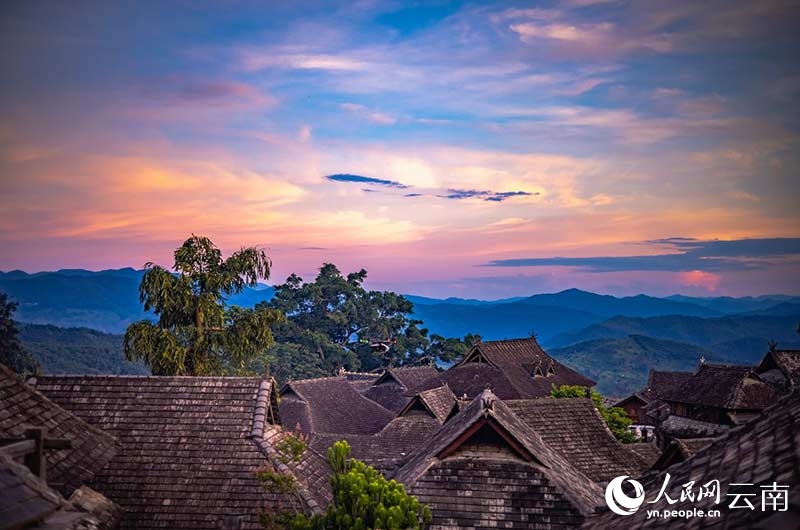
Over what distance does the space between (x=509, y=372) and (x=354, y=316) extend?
52.8m

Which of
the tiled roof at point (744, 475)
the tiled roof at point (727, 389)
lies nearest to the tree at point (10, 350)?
the tiled roof at point (727, 389)

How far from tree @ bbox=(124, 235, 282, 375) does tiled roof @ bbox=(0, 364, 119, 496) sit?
11456 millimetres

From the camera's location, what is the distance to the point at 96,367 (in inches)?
3703

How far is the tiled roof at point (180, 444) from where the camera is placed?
14.2m

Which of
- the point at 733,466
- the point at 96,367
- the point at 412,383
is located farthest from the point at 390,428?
the point at 96,367

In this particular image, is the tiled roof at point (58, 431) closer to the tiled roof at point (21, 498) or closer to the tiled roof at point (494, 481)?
the tiled roof at point (21, 498)

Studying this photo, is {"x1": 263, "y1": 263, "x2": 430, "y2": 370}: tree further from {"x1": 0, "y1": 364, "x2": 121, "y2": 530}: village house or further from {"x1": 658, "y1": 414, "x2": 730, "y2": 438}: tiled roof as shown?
{"x1": 0, "y1": 364, "x2": 121, "y2": 530}: village house

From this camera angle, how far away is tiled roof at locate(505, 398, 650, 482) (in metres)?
21.5

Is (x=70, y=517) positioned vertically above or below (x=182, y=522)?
above

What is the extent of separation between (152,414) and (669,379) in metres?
54.5

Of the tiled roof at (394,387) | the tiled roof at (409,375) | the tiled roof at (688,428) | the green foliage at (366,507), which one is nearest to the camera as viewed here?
the green foliage at (366,507)

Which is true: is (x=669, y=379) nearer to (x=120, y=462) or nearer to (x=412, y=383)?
(x=412, y=383)

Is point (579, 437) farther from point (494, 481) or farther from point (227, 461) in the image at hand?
point (227, 461)

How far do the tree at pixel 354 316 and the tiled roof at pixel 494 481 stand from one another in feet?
243
